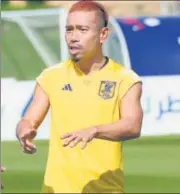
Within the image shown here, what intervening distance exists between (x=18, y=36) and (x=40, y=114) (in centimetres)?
2203

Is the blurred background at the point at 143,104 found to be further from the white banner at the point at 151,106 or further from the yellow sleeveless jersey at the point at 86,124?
the yellow sleeveless jersey at the point at 86,124

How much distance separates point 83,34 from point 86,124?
0.36 meters

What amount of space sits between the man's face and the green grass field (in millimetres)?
3301

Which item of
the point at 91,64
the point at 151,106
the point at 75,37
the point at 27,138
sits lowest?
the point at 151,106

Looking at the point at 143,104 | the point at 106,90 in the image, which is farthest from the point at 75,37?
the point at 143,104

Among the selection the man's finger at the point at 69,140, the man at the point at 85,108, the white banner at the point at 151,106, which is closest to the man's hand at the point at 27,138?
the man at the point at 85,108

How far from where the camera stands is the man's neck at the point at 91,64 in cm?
384

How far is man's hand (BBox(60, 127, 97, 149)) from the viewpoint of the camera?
3.49 meters

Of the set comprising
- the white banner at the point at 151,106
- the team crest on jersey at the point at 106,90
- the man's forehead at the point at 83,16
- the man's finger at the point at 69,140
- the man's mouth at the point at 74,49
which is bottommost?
the white banner at the point at 151,106

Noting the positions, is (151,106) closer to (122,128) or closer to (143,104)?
(143,104)

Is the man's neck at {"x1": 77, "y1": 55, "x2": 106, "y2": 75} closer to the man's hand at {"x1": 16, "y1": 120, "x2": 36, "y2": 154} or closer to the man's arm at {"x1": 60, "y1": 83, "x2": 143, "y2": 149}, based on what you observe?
the man's arm at {"x1": 60, "y1": 83, "x2": 143, "y2": 149}

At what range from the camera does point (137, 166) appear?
797 cm

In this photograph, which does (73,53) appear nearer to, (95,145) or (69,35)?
(69,35)

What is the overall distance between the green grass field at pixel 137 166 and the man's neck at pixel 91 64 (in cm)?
326
